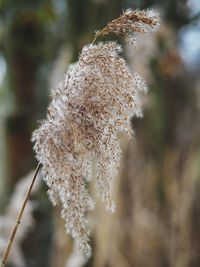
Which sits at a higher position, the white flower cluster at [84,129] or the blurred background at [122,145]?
the blurred background at [122,145]

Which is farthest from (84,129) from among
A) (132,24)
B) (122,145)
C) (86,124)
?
(122,145)

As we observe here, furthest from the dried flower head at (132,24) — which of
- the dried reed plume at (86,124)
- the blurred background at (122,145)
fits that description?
the blurred background at (122,145)

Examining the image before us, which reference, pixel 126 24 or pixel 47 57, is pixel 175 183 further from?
pixel 126 24

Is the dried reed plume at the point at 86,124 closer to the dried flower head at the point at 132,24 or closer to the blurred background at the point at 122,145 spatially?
the dried flower head at the point at 132,24

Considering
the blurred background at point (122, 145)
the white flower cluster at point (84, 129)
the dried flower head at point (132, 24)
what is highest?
the blurred background at point (122, 145)

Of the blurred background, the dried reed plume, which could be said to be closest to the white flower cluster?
the dried reed plume

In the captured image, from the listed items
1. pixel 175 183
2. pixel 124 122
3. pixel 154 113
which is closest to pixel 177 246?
pixel 175 183

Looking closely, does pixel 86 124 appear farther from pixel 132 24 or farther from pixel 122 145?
pixel 122 145
